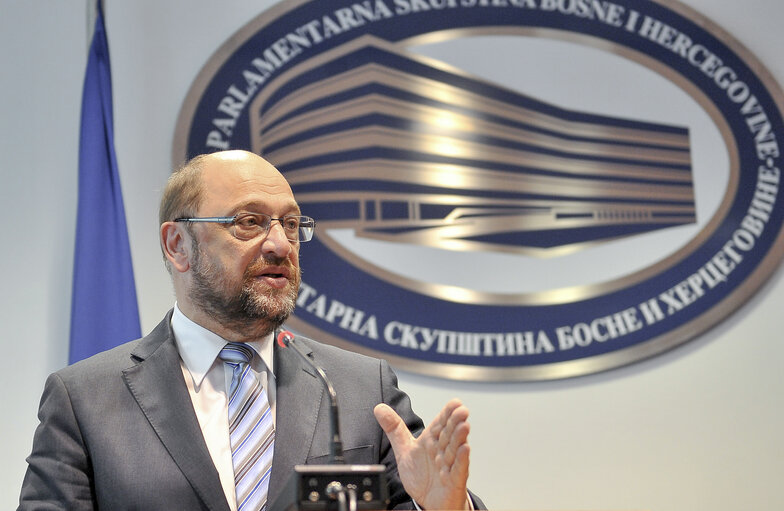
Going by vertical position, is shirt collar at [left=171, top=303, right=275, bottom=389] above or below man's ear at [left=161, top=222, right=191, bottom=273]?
below

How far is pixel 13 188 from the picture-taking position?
3359 mm

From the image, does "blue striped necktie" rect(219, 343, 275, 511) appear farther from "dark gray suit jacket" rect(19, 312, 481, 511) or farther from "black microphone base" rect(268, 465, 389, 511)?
"black microphone base" rect(268, 465, 389, 511)

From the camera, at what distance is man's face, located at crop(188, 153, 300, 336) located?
2084 millimetres

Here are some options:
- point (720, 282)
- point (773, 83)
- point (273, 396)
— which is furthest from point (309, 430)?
point (773, 83)

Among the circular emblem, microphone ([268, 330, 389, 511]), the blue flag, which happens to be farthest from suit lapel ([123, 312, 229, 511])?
the circular emblem

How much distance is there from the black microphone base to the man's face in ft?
2.57

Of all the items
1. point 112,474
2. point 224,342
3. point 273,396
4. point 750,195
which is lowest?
point 112,474

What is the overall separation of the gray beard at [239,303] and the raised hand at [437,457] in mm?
467

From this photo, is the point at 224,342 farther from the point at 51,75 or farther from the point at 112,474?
the point at 51,75

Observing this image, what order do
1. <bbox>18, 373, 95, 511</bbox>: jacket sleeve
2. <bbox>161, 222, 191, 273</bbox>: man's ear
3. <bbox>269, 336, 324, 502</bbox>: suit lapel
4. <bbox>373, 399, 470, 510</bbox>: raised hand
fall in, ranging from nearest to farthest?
1. <bbox>373, 399, 470, 510</bbox>: raised hand
2. <bbox>18, 373, 95, 511</bbox>: jacket sleeve
3. <bbox>269, 336, 324, 502</bbox>: suit lapel
4. <bbox>161, 222, 191, 273</bbox>: man's ear

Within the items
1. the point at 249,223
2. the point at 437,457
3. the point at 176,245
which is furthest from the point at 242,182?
the point at 437,457

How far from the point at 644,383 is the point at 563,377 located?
0.30m

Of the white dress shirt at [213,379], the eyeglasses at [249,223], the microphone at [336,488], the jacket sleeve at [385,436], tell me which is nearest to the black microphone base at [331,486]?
the microphone at [336,488]

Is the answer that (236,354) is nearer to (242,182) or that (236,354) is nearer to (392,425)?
(242,182)
